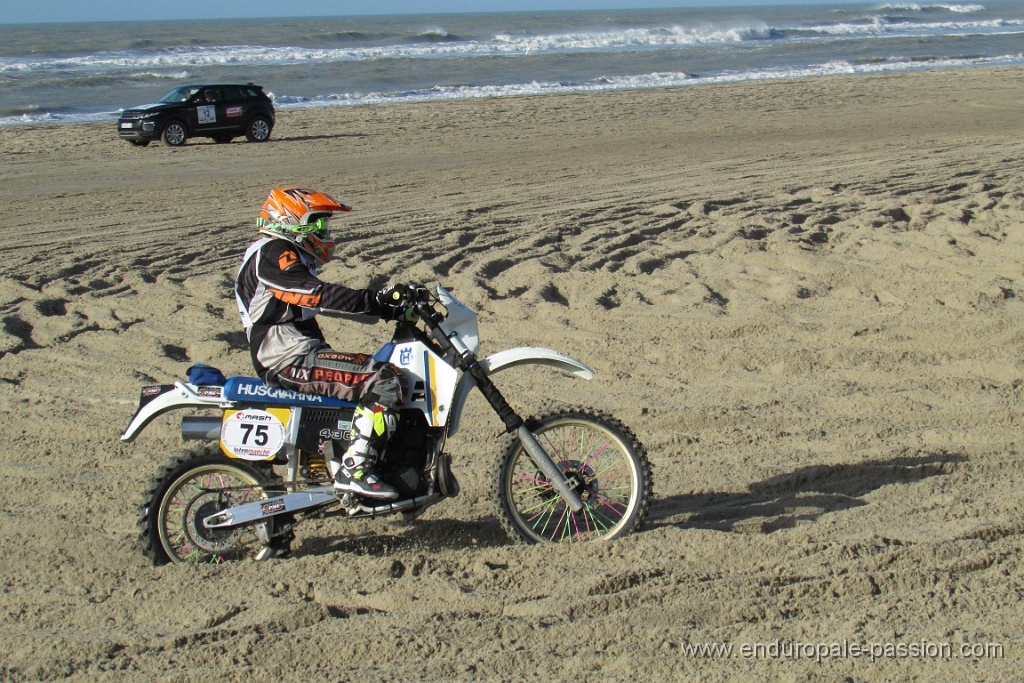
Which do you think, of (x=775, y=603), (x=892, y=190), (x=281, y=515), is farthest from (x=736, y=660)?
(x=892, y=190)

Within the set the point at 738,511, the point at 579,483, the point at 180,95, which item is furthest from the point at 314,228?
the point at 180,95

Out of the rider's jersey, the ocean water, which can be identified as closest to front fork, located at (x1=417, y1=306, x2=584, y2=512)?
the rider's jersey

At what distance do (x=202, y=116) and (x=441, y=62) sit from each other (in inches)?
1046

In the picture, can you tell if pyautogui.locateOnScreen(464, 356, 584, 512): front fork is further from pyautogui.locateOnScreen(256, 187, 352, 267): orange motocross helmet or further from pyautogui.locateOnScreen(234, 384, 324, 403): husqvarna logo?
pyautogui.locateOnScreen(256, 187, 352, 267): orange motocross helmet

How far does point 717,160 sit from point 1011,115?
358 inches

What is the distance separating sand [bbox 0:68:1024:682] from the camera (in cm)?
373

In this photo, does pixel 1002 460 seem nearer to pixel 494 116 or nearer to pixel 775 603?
pixel 775 603

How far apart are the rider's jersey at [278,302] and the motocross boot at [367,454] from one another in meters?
0.43

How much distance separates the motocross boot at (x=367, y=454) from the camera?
4320 mm

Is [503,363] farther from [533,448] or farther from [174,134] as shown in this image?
[174,134]

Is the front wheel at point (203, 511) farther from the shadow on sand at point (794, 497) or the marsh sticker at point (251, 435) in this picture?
the shadow on sand at point (794, 497)

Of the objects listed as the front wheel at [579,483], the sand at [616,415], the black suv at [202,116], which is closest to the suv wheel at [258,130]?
the black suv at [202,116]

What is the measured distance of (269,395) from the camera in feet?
14.6

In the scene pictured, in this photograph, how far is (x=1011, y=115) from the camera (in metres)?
21.6
